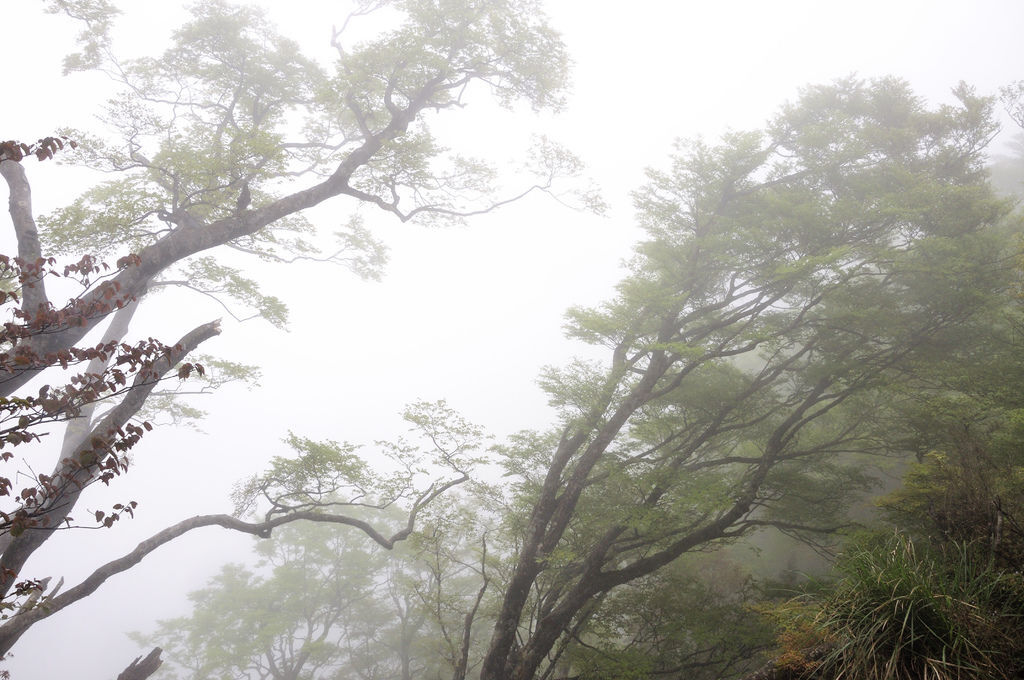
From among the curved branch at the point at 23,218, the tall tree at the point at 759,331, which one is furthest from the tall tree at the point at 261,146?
the tall tree at the point at 759,331

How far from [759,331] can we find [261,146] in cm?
735

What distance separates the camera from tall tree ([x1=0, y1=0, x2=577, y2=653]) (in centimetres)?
606

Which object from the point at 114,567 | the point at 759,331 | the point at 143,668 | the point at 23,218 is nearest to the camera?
the point at 114,567

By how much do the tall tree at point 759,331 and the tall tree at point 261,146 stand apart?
8.52 ft

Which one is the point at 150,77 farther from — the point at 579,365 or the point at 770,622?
the point at 770,622

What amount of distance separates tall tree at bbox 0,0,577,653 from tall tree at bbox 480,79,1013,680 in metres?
2.60

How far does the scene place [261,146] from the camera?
6184 millimetres

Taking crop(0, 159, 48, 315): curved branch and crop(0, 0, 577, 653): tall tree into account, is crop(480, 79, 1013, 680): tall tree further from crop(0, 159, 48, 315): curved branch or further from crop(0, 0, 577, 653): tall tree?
crop(0, 159, 48, 315): curved branch

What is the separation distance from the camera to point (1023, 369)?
5.60 meters

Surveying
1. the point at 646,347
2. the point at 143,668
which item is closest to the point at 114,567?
the point at 143,668

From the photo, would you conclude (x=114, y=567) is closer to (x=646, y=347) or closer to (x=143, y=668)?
(x=143, y=668)

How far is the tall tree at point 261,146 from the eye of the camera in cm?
606

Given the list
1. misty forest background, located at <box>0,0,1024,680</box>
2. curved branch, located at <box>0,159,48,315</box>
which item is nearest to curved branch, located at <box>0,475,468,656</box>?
misty forest background, located at <box>0,0,1024,680</box>

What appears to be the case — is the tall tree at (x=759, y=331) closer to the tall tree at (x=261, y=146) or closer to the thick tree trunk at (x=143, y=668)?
the tall tree at (x=261, y=146)
